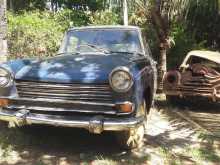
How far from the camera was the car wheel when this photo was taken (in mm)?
6031

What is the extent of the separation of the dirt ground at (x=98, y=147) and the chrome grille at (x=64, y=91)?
83 centimetres

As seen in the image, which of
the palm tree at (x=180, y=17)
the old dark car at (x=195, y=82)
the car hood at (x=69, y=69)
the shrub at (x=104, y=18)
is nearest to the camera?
the car hood at (x=69, y=69)

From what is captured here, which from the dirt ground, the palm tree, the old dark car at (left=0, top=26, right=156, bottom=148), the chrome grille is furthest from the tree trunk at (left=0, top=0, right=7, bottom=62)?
the palm tree

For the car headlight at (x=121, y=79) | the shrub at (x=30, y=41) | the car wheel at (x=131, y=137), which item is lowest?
the car wheel at (x=131, y=137)

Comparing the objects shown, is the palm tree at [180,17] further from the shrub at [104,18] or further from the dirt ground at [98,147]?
the shrub at [104,18]

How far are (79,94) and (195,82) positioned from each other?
4.69m

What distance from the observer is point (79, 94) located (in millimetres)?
5656

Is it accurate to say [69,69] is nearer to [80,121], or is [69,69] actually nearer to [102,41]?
[80,121]

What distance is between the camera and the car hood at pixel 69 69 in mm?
5688

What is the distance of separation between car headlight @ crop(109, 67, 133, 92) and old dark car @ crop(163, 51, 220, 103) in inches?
174

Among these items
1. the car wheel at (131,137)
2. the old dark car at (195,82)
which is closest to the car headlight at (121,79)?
the car wheel at (131,137)

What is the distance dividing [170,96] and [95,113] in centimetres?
504

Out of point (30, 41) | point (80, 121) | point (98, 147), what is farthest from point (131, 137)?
point (30, 41)

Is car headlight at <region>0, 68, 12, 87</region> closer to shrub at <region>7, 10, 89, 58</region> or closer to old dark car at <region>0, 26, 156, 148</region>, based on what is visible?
old dark car at <region>0, 26, 156, 148</region>
